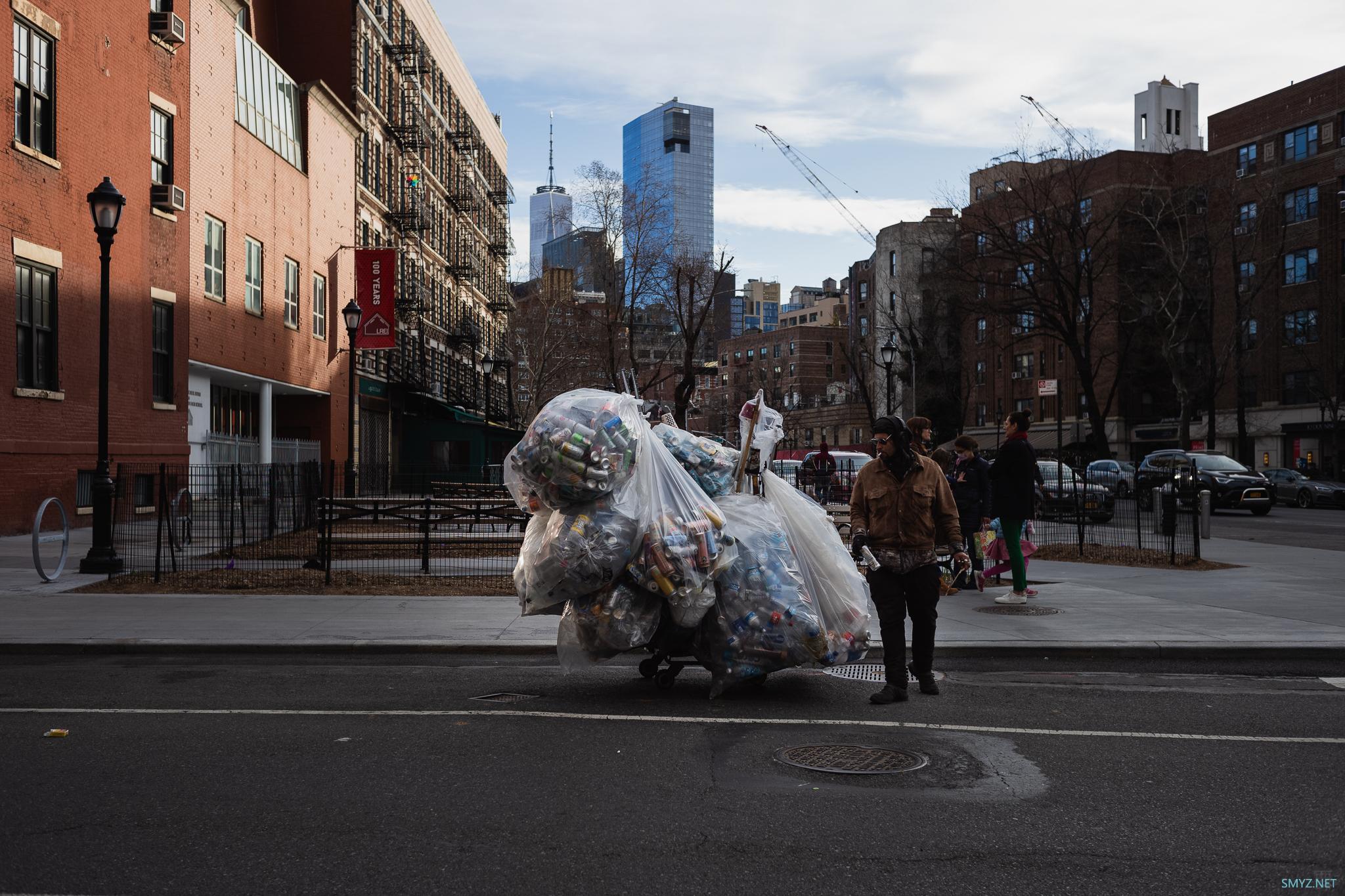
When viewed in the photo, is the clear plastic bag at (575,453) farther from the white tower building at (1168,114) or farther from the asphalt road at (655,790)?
the white tower building at (1168,114)

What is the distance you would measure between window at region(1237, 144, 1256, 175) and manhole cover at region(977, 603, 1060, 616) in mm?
53779

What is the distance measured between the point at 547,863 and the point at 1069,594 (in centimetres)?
989

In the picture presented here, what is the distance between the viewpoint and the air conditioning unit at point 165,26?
924 inches

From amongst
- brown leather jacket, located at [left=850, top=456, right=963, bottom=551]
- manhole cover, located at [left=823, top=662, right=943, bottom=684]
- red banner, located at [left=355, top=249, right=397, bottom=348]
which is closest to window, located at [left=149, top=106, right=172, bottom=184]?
red banner, located at [left=355, top=249, right=397, bottom=348]

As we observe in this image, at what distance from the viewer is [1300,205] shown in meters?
53.8

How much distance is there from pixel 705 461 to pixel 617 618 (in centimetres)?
121

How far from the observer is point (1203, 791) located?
5.06 m

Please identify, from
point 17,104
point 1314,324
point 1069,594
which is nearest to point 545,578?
point 1069,594

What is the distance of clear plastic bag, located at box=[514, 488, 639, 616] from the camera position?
6.83 meters

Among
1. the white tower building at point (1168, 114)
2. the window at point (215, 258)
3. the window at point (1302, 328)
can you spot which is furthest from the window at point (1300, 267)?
the window at point (215, 258)

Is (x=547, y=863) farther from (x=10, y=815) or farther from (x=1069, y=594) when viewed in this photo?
(x=1069, y=594)

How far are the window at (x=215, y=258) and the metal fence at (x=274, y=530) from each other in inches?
427

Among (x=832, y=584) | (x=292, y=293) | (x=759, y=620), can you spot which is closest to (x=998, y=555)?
(x=832, y=584)

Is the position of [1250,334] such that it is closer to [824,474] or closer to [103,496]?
[824,474]
